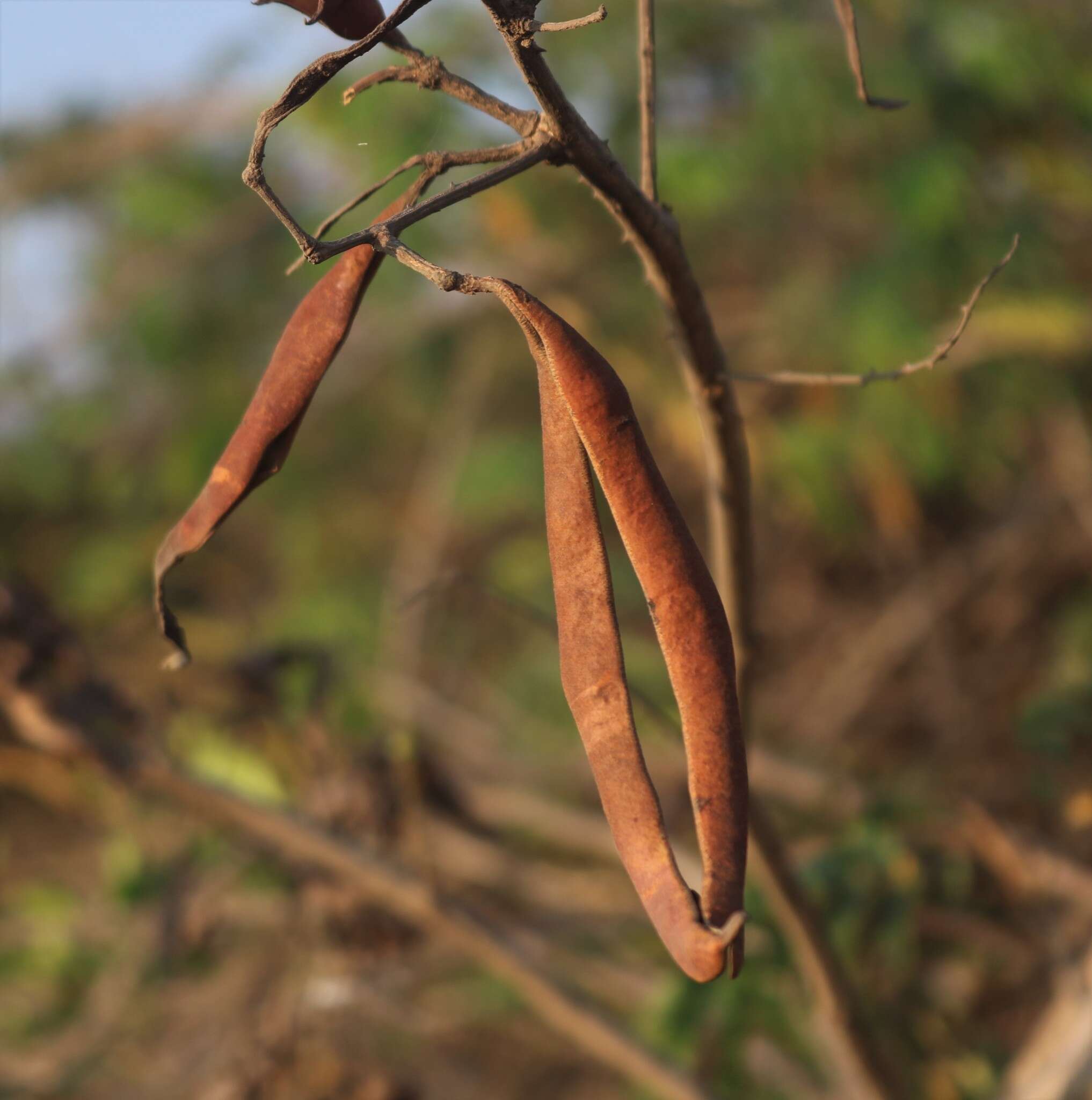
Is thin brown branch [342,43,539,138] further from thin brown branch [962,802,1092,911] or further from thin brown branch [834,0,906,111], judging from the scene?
thin brown branch [962,802,1092,911]

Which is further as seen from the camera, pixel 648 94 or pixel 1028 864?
pixel 1028 864

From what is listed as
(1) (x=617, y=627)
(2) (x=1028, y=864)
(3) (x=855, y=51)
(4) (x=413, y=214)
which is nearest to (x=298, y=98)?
(4) (x=413, y=214)

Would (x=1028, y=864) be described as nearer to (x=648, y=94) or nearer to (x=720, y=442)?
(x=720, y=442)

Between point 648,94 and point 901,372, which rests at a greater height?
point 648,94

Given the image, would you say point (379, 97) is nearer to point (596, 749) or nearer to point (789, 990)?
point (789, 990)

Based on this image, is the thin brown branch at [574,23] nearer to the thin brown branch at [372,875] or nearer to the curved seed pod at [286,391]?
the curved seed pod at [286,391]
